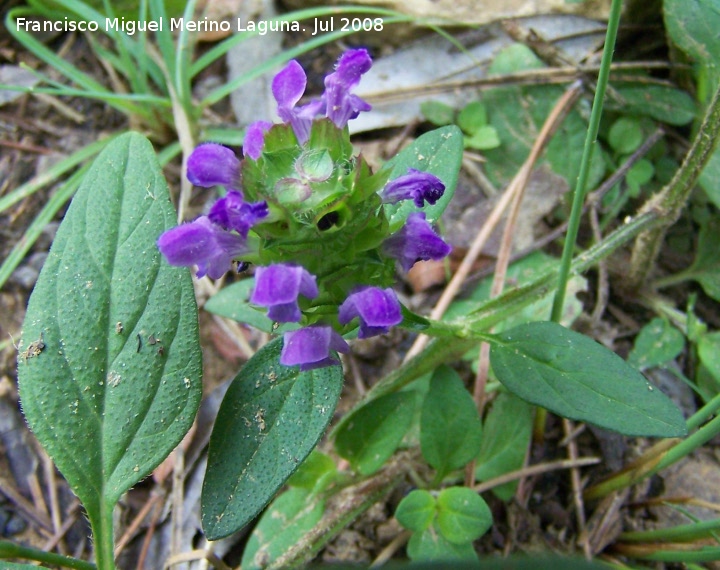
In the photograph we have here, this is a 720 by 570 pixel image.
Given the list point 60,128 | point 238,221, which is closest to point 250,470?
point 238,221

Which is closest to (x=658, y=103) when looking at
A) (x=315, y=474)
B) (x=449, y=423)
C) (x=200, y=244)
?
(x=449, y=423)

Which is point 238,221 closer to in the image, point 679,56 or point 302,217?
point 302,217

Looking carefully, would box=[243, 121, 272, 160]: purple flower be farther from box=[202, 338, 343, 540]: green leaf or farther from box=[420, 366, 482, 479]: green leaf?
box=[420, 366, 482, 479]: green leaf

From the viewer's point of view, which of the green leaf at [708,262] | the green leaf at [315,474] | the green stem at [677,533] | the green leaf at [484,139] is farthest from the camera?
the green leaf at [484,139]

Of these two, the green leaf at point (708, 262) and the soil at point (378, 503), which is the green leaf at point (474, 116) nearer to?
the soil at point (378, 503)

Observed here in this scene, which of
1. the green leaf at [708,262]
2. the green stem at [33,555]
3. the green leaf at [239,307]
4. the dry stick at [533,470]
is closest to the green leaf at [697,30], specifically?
the green leaf at [708,262]
